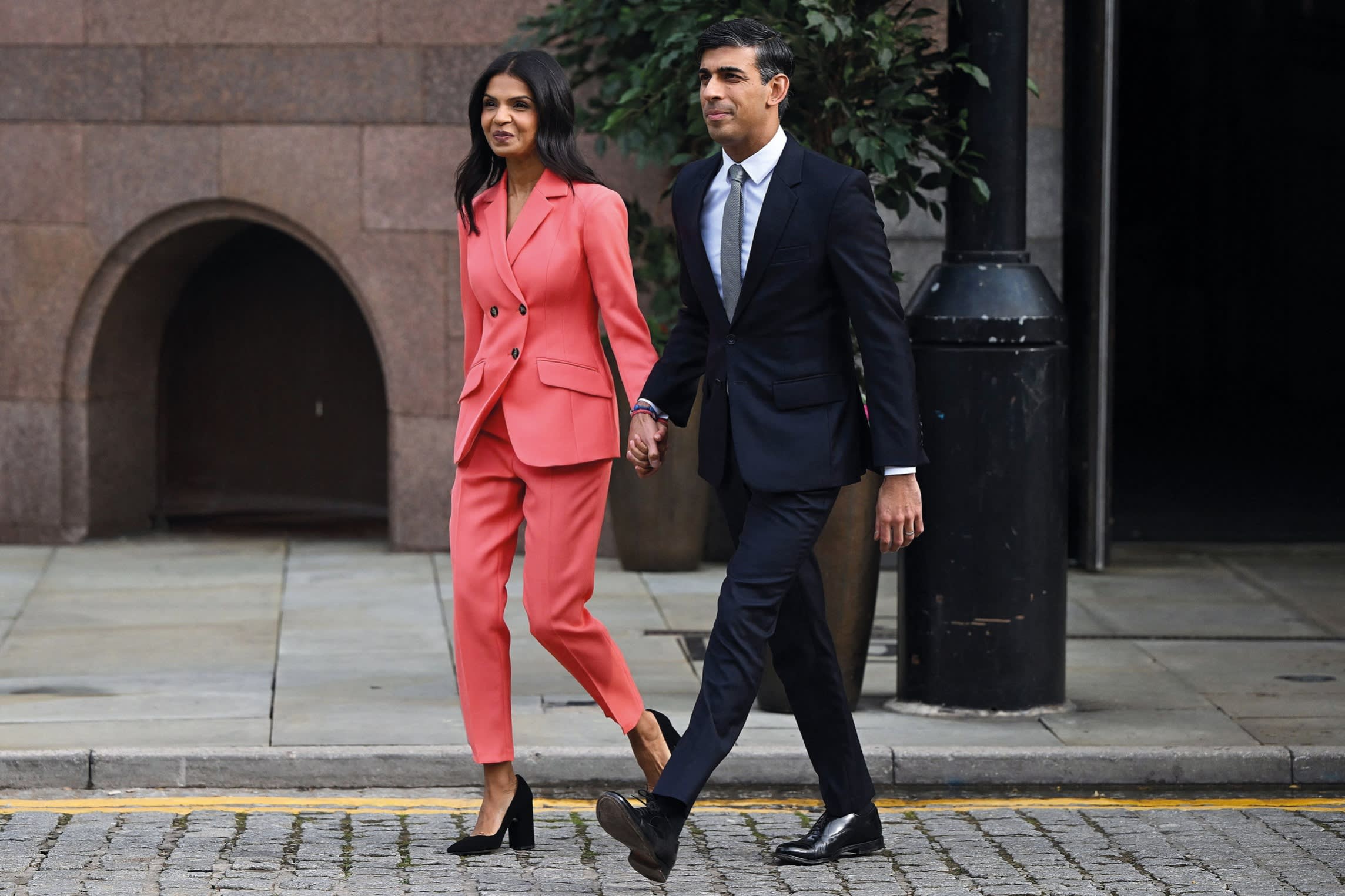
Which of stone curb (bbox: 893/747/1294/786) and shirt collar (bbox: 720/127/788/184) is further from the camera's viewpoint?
stone curb (bbox: 893/747/1294/786)

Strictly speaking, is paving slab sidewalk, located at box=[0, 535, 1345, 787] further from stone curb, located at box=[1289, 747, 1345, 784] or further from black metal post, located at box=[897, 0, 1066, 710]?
black metal post, located at box=[897, 0, 1066, 710]

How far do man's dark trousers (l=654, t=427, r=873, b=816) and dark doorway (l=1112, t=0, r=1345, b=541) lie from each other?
672 centimetres

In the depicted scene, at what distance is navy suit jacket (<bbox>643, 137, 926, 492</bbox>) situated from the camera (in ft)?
15.5

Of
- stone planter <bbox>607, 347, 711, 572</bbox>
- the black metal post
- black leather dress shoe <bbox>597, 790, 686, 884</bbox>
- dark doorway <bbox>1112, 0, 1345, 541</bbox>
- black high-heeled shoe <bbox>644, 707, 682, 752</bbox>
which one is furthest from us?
dark doorway <bbox>1112, 0, 1345, 541</bbox>

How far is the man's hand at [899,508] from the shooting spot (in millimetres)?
4766

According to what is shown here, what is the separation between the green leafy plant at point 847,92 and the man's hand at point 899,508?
6.41ft

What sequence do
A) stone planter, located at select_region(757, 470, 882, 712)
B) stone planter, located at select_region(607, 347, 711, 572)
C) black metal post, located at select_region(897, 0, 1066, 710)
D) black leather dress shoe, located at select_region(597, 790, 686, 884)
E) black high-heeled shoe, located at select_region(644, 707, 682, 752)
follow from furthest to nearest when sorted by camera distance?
stone planter, located at select_region(607, 347, 711, 572) → stone planter, located at select_region(757, 470, 882, 712) → black metal post, located at select_region(897, 0, 1066, 710) → black high-heeled shoe, located at select_region(644, 707, 682, 752) → black leather dress shoe, located at select_region(597, 790, 686, 884)

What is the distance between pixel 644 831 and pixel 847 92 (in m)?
3.31

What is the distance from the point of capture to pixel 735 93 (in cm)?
470

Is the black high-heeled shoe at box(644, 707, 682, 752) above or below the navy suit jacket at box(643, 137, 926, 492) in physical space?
below

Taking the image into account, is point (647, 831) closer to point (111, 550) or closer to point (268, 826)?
point (268, 826)

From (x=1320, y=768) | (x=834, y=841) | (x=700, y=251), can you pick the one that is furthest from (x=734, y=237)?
(x=1320, y=768)

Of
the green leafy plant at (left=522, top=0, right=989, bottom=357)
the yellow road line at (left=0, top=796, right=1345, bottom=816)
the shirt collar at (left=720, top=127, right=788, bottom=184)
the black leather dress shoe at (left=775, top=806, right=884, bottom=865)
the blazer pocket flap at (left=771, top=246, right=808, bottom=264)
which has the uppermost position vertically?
the green leafy plant at (left=522, top=0, right=989, bottom=357)

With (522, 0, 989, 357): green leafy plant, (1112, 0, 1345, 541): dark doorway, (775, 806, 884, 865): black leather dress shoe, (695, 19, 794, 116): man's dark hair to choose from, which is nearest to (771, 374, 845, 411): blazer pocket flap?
(695, 19, 794, 116): man's dark hair
